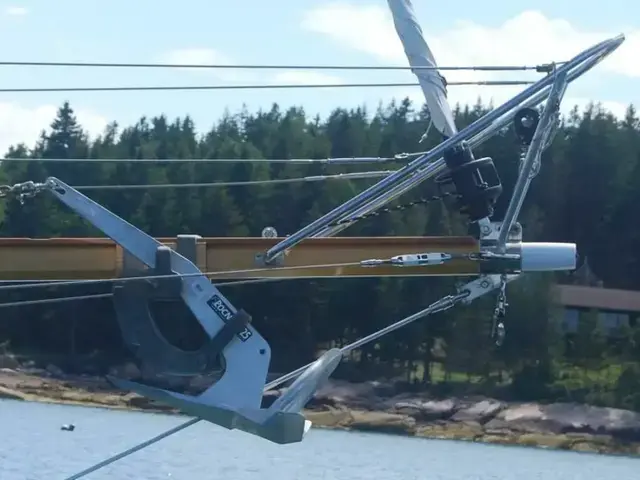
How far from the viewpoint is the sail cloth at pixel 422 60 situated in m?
14.6

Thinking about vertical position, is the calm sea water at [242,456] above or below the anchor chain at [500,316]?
below

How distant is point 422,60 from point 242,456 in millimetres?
39163

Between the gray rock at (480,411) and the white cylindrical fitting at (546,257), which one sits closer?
the white cylindrical fitting at (546,257)

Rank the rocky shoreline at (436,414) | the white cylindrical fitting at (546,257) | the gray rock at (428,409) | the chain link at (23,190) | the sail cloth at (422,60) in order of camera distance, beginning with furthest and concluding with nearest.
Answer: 1. the gray rock at (428,409)
2. the rocky shoreline at (436,414)
3. the sail cloth at (422,60)
4. the white cylindrical fitting at (546,257)
5. the chain link at (23,190)

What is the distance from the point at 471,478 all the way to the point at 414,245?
38.9m

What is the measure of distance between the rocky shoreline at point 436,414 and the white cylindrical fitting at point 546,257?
2754 inches

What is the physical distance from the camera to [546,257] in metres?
14.3

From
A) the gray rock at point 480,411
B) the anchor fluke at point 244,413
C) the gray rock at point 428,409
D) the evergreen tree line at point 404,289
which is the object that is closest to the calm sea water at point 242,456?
the gray rock at point 480,411

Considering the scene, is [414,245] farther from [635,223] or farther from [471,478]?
[635,223]

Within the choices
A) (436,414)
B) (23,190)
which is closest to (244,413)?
(23,190)

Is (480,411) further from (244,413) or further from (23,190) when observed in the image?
(244,413)

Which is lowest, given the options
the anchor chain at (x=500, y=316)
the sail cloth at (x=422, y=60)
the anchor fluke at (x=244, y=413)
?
the anchor fluke at (x=244, y=413)

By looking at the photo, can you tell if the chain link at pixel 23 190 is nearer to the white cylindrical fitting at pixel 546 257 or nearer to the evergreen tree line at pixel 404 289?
the white cylindrical fitting at pixel 546 257

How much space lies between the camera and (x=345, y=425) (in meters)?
86.7
